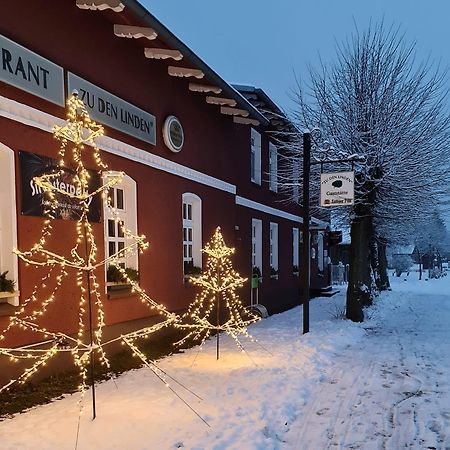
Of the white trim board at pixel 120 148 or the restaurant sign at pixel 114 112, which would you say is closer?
the white trim board at pixel 120 148

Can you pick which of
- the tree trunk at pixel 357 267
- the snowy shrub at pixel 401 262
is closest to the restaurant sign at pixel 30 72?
the tree trunk at pixel 357 267

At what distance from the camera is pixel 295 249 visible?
18.6 meters

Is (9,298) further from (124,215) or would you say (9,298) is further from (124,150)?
(124,150)

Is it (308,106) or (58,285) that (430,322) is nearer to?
(308,106)

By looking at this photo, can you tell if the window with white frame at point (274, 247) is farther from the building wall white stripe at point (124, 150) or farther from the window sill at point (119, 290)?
→ the window sill at point (119, 290)

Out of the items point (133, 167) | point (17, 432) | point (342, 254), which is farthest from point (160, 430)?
point (342, 254)

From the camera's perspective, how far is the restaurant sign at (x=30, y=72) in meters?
5.46

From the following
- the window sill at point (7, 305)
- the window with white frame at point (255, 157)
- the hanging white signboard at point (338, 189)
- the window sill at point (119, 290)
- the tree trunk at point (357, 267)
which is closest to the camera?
the window sill at point (7, 305)

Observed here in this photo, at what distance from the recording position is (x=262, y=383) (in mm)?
5980

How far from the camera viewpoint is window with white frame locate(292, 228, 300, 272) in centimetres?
1828

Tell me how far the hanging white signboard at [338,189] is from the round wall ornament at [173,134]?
9.65 feet

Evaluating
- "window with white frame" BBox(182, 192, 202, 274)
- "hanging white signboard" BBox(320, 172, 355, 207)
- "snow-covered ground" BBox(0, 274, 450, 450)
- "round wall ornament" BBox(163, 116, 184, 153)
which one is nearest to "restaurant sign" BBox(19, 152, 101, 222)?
"snow-covered ground" BBox(0, 274, 450, 450)

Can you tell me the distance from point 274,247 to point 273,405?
11035mm

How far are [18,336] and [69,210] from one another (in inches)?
69.6
